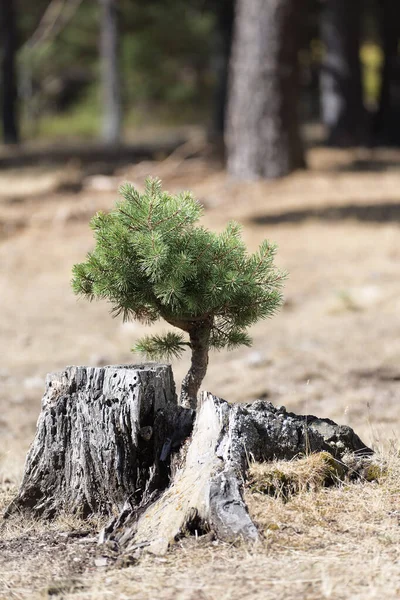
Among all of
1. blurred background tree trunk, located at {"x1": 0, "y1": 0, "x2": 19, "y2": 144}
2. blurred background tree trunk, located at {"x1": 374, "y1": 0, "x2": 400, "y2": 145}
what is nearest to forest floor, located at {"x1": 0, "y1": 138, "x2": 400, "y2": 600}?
blurred background tree trunk, located at {"x1": 374, "y1": 0, "x2": 400, "y2": 145}

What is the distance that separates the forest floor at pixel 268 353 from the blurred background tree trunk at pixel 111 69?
4683 mm

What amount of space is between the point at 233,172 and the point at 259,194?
2.59 feet

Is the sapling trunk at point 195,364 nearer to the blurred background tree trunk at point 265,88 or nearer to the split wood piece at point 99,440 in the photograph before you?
the split wood piece at point 99,440

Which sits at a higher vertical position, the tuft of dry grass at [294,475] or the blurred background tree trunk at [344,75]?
the blurred background tree trunk at [344,75]

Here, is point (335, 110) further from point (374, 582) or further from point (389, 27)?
point (374, 582)

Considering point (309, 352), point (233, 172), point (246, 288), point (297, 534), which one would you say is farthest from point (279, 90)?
point (297, 534)

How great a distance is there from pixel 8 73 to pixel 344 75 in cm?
904

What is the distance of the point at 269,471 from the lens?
3307 millimetres

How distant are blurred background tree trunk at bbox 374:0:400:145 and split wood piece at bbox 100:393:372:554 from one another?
14.5 meters

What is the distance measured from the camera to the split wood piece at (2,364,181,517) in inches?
133

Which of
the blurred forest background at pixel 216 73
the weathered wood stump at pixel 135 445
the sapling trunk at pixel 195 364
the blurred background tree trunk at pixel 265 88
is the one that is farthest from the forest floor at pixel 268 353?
the blurred forest background at pixel 216 73

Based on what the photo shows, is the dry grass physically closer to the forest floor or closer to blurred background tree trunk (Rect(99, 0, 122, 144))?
the forest floor

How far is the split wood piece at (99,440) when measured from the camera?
11.1ft

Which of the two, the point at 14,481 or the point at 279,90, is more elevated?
the point at 279,90
